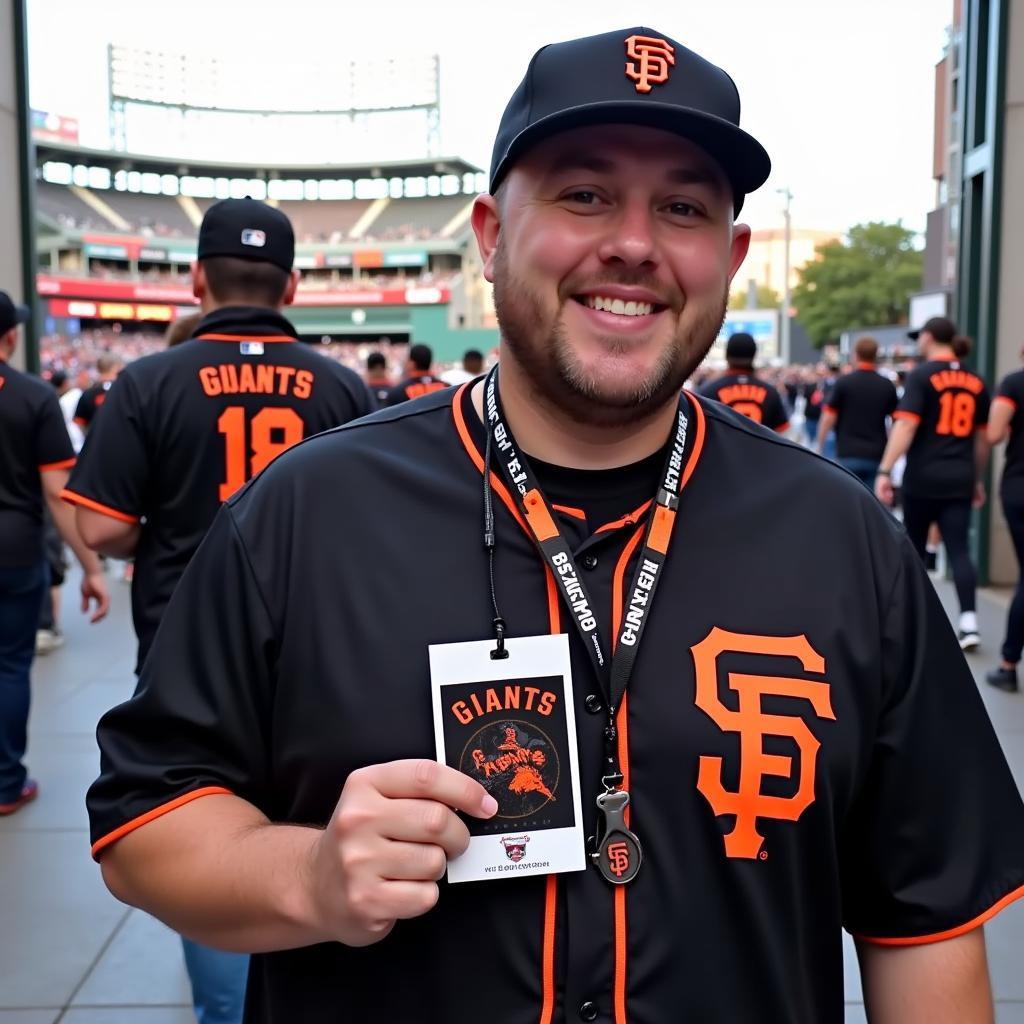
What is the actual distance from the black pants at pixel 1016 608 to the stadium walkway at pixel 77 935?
1.97 ft

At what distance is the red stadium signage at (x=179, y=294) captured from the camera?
5709 centimetres

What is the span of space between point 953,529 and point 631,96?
21.1ft

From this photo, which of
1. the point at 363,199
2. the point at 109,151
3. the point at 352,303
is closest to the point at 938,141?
the point at 352,303

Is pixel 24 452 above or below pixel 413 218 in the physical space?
below

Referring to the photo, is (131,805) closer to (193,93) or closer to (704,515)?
(704,515)

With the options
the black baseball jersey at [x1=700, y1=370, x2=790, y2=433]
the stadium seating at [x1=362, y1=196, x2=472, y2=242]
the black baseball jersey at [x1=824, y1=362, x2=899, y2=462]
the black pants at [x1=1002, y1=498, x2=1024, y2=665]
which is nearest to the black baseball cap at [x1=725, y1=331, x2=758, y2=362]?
the black baseball jersey at [x1=700, y1=370, x2=790, y2=433]

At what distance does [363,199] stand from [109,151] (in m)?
15.0

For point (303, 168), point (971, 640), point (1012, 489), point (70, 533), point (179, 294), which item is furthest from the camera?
point (303, 168)

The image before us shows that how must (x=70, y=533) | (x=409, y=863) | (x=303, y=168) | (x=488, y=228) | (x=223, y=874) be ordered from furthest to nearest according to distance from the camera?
(x=303, y=168), (x=70, y=533), (x=488, y=228), (x=223, y=874), (x=409, y=863)

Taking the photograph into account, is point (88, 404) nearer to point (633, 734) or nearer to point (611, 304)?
point (611, 304)

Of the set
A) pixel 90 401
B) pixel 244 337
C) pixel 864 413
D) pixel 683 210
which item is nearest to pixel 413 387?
pixel 90 401

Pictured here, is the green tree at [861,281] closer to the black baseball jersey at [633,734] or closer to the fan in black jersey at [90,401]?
the fan in black jersey at [90,401]

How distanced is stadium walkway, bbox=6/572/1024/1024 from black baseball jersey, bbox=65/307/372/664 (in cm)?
102

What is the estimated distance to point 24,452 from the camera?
4477mm
